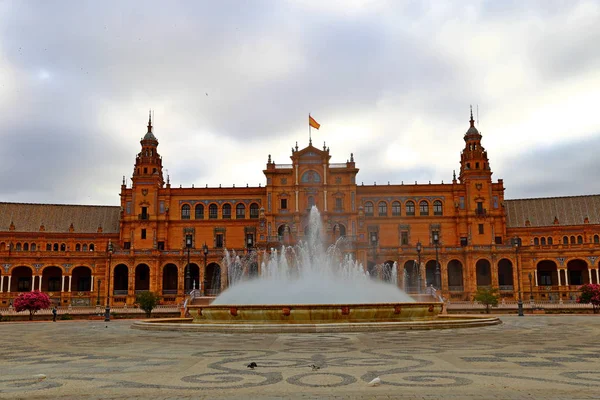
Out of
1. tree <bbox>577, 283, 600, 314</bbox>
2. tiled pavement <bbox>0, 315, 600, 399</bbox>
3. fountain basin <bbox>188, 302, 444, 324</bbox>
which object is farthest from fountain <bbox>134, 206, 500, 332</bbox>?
tree <bbox>577, 283, 600, 314</bbox>

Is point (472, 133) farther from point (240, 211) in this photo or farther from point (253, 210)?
point (240, 211)

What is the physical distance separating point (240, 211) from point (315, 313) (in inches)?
2413

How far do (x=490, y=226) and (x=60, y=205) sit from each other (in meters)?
63.9

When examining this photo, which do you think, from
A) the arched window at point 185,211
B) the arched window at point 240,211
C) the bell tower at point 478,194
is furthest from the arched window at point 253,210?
the bell tower at point 478,194

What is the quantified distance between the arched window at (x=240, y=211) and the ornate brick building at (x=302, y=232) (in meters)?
0.27

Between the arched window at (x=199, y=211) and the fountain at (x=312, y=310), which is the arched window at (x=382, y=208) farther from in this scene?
the fountain at (x=312, y=310)

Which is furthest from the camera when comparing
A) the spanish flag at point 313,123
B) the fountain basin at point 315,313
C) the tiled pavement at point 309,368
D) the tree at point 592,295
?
the spanish flag at point 313,123

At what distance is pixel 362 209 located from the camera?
84.9 m

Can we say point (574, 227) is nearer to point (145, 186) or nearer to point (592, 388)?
point (145, 186)

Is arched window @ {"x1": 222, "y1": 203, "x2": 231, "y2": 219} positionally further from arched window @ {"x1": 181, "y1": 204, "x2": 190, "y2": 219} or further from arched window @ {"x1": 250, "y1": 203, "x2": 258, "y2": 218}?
arched window @ {"x1": 181, "y1": 204, "x2": 190, "y2": 219}

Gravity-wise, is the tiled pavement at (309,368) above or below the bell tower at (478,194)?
below

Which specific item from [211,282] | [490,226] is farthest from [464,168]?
[211,282]

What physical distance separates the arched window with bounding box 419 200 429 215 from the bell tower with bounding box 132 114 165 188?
37.6m

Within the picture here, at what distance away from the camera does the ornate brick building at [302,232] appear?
257 ft
